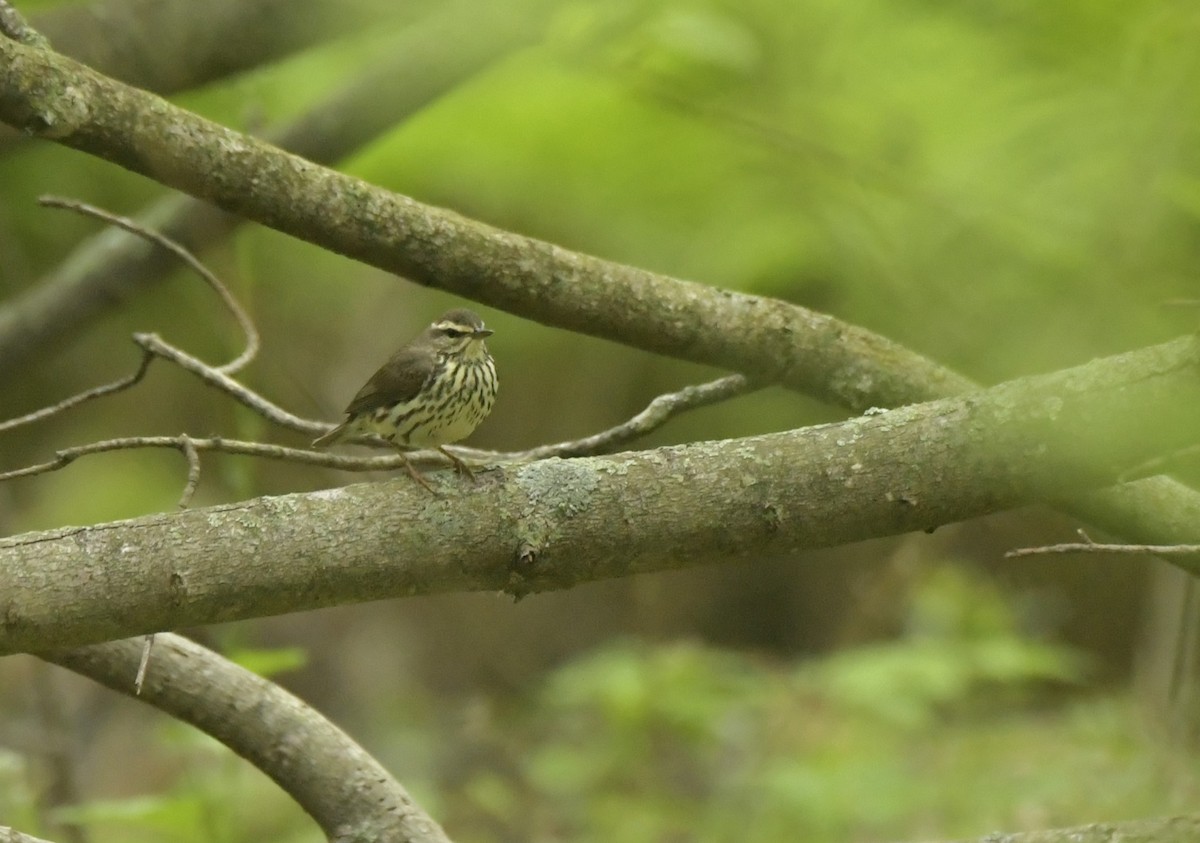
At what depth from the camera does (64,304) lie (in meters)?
5.59

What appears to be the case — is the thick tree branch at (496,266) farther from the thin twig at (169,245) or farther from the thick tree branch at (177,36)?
the thick tree branch at (177,36)

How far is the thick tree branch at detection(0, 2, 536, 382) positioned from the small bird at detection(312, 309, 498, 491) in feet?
4.85

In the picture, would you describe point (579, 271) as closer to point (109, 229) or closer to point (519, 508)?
point (519, 508)

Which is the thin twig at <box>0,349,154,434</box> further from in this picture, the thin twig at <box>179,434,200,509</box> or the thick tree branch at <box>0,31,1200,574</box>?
the thick tree branch at <box>0,31,1200,574</box>

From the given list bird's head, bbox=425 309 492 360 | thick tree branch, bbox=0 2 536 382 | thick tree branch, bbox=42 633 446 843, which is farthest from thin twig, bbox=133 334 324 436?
thick tree branch, bbox=0 2 536 382

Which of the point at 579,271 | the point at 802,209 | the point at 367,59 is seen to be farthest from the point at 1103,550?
the point at 367,59

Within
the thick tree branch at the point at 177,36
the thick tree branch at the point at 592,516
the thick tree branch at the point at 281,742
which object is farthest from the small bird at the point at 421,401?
the thick tree branch at the point at 177,36

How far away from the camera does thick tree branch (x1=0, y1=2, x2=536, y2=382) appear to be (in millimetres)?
5523

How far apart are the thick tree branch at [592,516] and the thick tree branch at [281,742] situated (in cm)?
113

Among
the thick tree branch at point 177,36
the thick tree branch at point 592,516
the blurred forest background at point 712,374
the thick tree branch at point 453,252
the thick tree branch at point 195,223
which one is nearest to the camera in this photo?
the thick tree branch at point 592,516

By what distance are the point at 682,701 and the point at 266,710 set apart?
8.04 feet

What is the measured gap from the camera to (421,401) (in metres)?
4.23

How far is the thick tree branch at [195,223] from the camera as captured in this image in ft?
18.1

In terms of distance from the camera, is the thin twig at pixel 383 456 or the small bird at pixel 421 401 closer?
the thin twig at pixel 383 456
